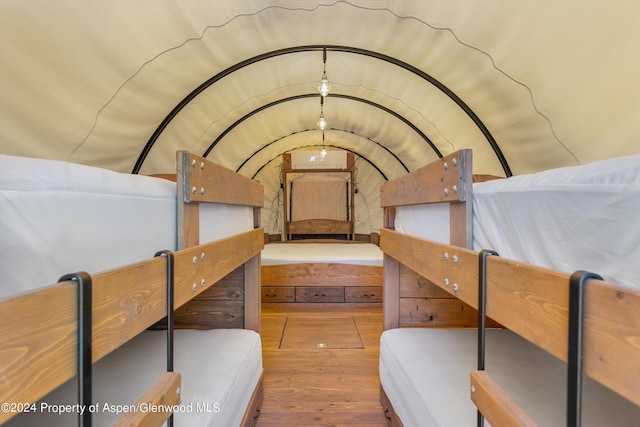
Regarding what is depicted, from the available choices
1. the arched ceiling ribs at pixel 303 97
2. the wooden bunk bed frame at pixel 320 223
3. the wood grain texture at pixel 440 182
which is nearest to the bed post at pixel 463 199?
the wood grain texture at pixel 440 182

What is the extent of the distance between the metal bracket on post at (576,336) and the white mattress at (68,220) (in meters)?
0.87

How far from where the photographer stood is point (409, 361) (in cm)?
131

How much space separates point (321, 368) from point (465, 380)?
1.28 metres

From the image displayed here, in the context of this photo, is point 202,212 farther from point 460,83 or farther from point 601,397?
point 460,83

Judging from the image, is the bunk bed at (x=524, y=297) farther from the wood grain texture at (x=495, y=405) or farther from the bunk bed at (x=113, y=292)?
the bunk bed at (x=113, y=292)

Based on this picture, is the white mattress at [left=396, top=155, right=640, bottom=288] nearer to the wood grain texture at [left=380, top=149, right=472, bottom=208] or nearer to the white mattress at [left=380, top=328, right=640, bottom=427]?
the wood grain texture at [left=380, top=149, right=472, bottom=208]

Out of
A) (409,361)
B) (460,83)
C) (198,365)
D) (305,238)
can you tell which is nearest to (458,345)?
(409,361)

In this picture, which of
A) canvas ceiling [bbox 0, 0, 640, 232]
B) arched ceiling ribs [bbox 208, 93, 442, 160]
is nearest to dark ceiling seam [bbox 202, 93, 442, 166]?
arched ceiling ribs [bbox 208, 93, 442, 160]

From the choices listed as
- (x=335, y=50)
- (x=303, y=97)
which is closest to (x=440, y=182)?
(x=335, y=50)

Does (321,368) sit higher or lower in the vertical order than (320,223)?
lower

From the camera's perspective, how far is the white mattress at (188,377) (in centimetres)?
91

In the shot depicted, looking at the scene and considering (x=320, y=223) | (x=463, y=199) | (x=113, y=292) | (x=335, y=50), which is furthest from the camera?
(x=320, y=223)

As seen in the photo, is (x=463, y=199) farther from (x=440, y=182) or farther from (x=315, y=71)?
(x=315, y=71)

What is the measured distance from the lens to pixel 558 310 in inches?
20.7
